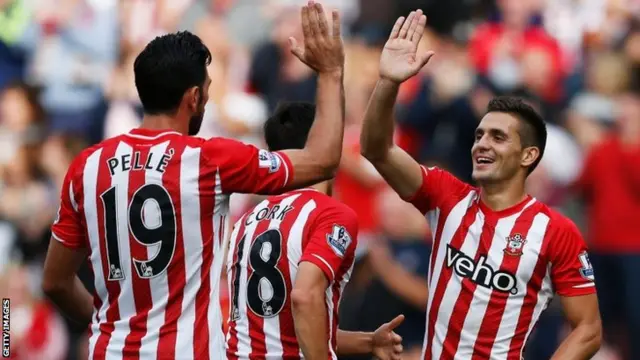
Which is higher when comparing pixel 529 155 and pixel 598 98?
pixel 529 155

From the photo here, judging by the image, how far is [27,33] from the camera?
1446cm

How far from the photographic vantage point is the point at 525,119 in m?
6.88

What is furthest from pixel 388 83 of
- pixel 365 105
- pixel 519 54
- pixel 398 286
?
pixel 519 54

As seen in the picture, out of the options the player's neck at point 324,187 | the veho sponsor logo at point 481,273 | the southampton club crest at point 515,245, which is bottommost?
the veho sponsor logo at point 481,273

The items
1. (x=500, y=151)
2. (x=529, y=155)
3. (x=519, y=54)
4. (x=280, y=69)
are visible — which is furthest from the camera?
(x=280, y=69)

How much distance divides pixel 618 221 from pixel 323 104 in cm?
623

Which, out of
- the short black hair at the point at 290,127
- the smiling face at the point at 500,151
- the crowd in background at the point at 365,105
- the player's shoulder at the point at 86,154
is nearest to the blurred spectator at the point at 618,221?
the crowd in background at the point at 365,105

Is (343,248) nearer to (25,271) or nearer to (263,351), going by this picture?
(263,351)

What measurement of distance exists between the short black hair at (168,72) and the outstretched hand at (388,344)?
5.52 feet

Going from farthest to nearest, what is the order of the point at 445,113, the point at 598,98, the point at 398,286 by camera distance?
the point at 598,98 < the point at 445,113 < the point at 398,286

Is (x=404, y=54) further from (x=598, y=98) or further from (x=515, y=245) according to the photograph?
(x=598, y=98)

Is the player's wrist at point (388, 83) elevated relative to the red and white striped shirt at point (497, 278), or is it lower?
elevated

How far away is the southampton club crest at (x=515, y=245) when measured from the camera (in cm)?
661

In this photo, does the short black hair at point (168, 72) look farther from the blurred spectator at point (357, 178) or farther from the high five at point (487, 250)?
the blurred spectator at point (357, 178)
